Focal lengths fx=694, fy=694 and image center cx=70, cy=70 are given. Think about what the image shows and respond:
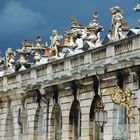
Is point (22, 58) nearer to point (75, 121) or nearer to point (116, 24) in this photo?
point (75, 121)

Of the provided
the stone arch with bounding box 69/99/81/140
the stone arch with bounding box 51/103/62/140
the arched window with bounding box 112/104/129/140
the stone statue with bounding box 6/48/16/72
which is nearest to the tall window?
the stone arch with bounding box 69/99/81/140

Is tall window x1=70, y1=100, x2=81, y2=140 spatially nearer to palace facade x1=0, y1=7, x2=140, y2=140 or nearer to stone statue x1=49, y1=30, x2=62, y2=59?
palace facade x1=0, y1=7, x2=140, y2=140

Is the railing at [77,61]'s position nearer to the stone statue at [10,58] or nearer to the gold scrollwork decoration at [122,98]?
the gold scrollwork decoration at [122,98]

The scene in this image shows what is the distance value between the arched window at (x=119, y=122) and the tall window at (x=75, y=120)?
4.19m

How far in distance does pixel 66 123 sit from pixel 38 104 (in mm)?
3437

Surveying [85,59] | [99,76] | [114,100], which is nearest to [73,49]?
[85,59]

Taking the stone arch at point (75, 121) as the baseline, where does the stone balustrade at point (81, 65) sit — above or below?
above

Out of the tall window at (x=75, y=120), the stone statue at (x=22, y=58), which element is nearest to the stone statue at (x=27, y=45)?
the stone statue at (x=22, y=58)

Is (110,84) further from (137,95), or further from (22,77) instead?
(22,77)

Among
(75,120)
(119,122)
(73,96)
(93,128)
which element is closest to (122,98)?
(119,122)

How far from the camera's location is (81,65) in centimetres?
3375

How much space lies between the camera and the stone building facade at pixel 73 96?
29.2 metres

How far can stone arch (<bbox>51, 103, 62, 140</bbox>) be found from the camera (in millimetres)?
36125

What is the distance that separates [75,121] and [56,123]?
7.08ft
